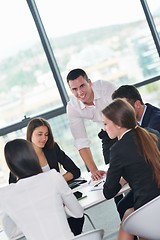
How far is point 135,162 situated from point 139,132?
19cm

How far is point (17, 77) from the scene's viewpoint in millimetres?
5387

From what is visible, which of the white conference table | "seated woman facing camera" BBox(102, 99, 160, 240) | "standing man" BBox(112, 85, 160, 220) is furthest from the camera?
"standing man" BBox(112, 85, 160, 220)

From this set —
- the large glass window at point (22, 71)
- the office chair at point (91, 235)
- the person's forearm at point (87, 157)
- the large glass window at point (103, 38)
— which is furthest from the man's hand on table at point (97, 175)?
the large glass window at point (103, 38)

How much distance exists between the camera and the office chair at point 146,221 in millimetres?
2453

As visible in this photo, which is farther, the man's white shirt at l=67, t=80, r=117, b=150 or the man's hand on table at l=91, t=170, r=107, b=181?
the man's white shirt at l=67, t=80, r=117, b=150

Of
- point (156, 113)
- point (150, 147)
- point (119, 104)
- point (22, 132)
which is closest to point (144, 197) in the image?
point (150, 147)

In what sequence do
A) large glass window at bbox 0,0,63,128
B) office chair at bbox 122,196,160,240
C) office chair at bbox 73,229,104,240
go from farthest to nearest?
large glass window at bbox 0,0,63,128 < office chair at bbox 122,196,160,240 < office chair at bbox 73,229,104,240

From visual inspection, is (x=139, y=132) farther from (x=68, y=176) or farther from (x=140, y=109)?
(x=68, y=176)

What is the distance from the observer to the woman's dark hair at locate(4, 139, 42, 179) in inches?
104

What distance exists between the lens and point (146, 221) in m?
2.53

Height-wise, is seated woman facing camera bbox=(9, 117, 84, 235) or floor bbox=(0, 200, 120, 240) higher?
seated woman facing camera bbox=(9, 117, 84, 235)

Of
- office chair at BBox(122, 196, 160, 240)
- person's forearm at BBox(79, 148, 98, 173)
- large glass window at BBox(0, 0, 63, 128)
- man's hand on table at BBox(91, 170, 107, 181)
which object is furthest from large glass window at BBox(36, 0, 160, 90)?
office chair at BBox(122, 196, 160, 240)

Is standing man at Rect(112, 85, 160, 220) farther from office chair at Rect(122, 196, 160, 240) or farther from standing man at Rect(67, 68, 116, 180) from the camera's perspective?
office chair at Rect(122, 196, 160, 240)

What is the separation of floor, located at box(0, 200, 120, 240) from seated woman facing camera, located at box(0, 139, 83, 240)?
1623 mm
